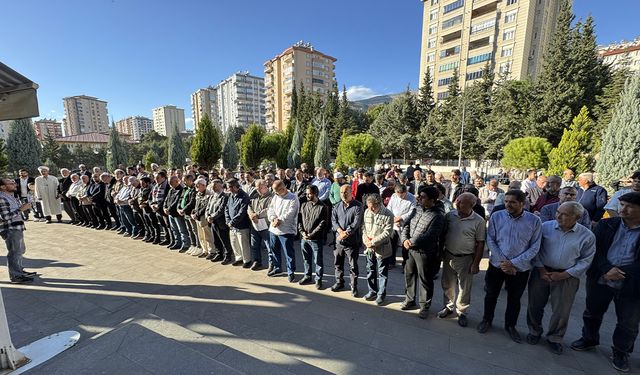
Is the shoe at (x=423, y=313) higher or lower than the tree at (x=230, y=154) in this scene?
lower

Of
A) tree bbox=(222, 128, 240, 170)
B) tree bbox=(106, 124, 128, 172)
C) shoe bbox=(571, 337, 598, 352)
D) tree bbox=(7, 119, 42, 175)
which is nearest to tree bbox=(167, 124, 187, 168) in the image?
tree bbox=(222, 128, 240, 170)

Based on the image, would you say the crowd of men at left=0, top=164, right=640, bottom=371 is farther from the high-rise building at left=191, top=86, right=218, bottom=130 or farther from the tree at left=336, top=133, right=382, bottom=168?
the high-rise building at left=191, top=86, right=218, bottom=130

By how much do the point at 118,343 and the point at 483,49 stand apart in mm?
49602

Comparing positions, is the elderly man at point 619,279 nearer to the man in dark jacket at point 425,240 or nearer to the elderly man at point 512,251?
the elderly man at point 512,251

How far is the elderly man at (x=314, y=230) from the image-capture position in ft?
13.8

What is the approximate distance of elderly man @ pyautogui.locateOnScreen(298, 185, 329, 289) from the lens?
13.8 feet

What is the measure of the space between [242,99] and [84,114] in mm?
74596

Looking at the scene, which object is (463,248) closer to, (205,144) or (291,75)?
(205,144)

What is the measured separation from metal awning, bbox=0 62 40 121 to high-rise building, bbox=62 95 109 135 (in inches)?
5633

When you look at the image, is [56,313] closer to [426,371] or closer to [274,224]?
[274,224]

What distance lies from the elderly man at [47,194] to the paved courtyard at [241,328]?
4.56 metres

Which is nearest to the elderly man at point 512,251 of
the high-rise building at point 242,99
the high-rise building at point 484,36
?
the high-rise building at point 484,36

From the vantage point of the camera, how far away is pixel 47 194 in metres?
8.45

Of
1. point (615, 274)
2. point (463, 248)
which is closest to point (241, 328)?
point (463, 248)
